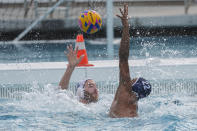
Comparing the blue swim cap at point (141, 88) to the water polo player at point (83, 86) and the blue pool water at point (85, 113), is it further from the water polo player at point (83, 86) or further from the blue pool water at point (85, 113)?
the water polo player at point (83, 86)

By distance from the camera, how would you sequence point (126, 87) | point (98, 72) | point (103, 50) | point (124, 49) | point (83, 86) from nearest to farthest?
point (124, 49)
point (126, 87)
point (83, 86)
point (98, 72)
point (103, 50)

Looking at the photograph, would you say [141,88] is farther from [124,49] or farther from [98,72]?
[98,72]

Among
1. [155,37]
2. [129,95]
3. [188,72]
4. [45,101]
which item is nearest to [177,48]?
[155,37]

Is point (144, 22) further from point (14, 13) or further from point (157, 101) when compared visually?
point (157, 101)

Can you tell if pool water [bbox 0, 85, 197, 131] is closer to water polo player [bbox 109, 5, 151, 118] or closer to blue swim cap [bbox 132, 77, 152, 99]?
water polo player [bbox 109, 5, 151, 118]

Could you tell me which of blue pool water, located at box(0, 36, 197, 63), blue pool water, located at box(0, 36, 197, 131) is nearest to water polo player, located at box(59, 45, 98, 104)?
blue pool water, located at box(0, 36, 197, 131)

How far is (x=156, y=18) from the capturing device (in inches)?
408

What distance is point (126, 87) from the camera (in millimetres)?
3531

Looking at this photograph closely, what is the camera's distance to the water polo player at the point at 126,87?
340 cm

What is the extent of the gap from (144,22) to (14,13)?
3384mm

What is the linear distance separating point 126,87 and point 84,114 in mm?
646

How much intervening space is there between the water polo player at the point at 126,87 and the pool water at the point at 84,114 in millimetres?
84

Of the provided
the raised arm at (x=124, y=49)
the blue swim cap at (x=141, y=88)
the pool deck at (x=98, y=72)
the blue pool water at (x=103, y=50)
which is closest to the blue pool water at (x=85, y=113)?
the pool deck at (x=98, y=72)

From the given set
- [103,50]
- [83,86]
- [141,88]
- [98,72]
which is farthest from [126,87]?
[103,50]
